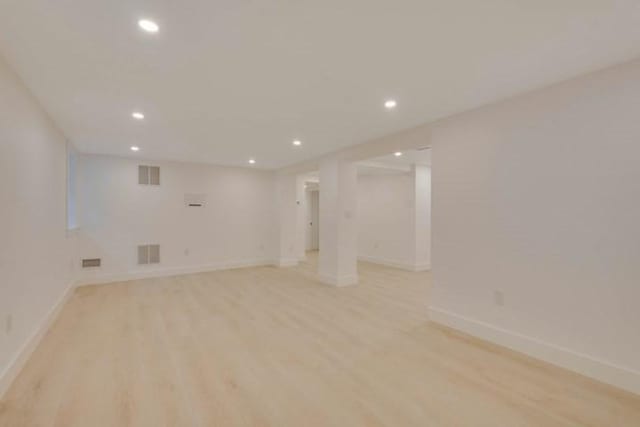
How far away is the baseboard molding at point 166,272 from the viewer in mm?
5223

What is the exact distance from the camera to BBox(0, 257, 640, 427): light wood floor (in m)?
1.78

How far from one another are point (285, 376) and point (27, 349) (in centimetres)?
224

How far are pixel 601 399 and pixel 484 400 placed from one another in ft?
2.59

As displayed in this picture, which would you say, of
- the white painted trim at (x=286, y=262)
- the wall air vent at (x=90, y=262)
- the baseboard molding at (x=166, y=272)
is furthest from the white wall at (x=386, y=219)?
the wall air vent at (x=90, y=262)

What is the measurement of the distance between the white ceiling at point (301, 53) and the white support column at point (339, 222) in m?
1.70

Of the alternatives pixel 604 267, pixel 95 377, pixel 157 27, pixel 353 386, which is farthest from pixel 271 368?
pixel 604 267

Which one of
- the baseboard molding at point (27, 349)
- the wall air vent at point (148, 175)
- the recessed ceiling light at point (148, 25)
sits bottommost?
the baseboard molding at point (27, 349)

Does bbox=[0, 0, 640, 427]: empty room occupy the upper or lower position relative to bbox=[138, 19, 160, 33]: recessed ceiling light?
lower

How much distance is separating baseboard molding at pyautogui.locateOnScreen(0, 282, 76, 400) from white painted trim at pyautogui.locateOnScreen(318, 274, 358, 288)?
3.63m

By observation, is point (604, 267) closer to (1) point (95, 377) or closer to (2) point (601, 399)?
(2) point (601, 399)

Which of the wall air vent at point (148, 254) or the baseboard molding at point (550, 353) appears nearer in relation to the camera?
the baseboard molding at point (550, 353)

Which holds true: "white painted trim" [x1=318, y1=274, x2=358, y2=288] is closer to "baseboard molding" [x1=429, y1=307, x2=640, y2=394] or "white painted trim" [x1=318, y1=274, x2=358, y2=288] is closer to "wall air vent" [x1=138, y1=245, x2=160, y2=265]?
"baseboard molding" [x1=429, y1=307, x2=640, y2=394]

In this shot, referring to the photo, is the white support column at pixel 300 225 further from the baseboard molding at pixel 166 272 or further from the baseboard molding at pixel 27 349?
the baseboard molding at pixel 27 349

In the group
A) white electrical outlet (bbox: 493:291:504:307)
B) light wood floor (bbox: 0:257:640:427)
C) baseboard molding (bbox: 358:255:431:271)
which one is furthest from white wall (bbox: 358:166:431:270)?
white electrical outlet (bbox: 493:291:504:307)
